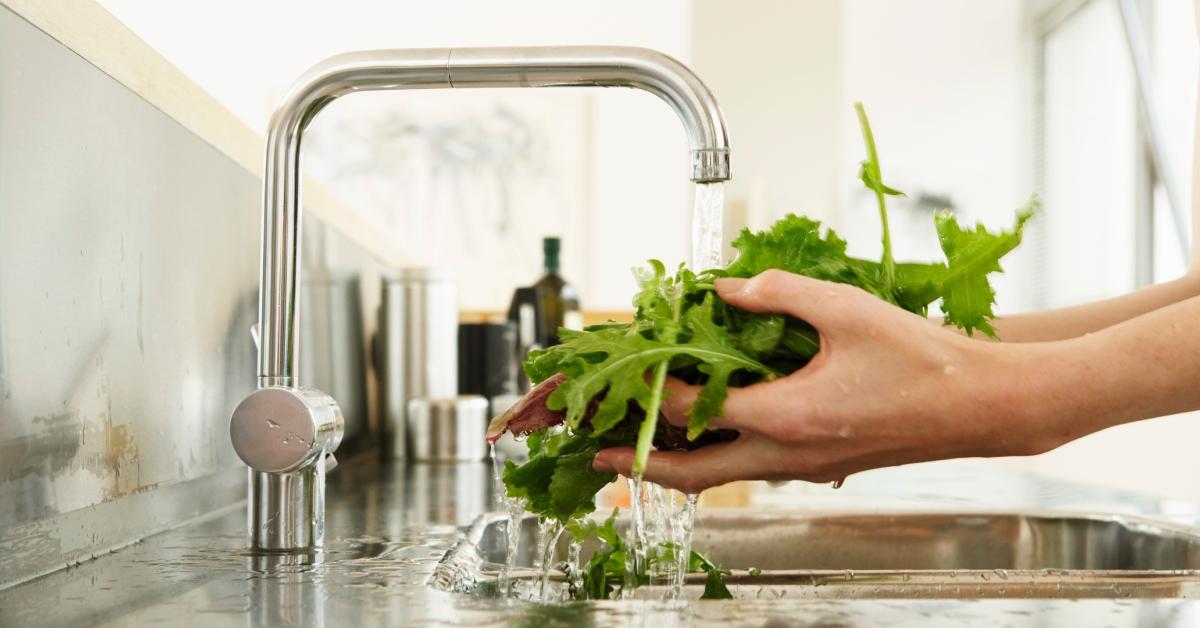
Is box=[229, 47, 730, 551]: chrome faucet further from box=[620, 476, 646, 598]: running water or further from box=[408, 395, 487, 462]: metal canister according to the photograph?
box=[408, 395, 487, 462]: metal canister

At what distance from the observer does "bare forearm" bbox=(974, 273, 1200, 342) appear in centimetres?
86

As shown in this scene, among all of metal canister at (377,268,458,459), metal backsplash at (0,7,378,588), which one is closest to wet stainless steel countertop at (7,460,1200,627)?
metal backsplash at (0,7,378,588)

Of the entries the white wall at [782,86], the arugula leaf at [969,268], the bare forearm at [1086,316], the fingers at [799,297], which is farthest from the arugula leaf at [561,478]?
the white wall at [782,86]

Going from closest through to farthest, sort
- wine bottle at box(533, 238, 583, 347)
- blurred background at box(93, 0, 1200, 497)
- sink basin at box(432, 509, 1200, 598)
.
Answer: sink basin at box(432, 509, 1200, 598)
wine bottle at box(533, 238, 583, 347)
blurred background at box(93, 0, 1200, 497)

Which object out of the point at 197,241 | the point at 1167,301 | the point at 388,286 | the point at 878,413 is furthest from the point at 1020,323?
the point at 388,286

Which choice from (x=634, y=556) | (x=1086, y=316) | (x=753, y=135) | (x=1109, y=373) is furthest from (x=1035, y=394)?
(x=753, y=135)

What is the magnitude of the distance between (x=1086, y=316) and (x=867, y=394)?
0.49m

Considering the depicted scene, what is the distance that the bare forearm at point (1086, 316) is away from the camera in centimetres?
86

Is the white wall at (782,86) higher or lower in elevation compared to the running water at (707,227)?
higher

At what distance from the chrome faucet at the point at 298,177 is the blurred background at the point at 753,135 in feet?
12.1

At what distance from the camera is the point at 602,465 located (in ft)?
1.75

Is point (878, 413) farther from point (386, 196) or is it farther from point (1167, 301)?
point (386, 196)

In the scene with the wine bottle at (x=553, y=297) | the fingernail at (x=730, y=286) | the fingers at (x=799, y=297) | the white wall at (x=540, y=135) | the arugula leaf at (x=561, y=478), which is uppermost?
the white wall at (x=540, y=135)

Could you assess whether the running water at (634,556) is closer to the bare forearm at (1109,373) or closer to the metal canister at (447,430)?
the bare forearm at (1109,373)
